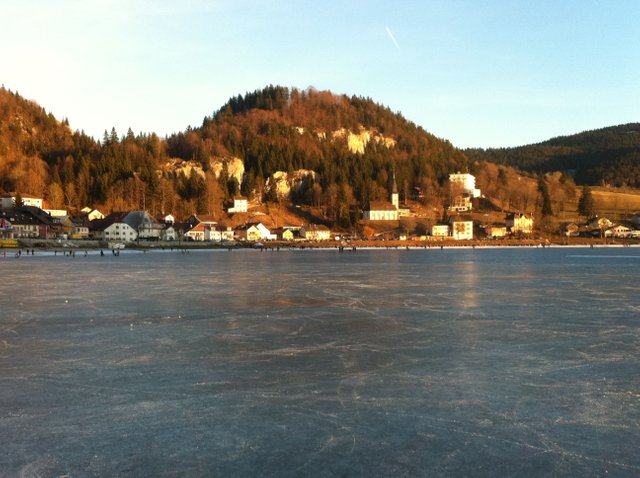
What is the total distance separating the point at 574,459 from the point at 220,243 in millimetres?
90051

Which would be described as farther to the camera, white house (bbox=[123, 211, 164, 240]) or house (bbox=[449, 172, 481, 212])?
house (bbox=[449, 172, 481, 212])

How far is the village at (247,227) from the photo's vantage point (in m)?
90.0

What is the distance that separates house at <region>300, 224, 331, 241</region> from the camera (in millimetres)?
109875

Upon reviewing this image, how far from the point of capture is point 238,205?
120m

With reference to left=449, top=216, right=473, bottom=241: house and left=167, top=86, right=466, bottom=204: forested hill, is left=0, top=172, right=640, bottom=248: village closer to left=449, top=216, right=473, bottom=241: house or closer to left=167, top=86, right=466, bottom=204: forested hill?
left=449, top=216, right=473, bottom=241: house

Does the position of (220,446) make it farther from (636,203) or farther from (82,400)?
(636,203)

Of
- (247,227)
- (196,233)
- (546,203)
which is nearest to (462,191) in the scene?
(546,203)

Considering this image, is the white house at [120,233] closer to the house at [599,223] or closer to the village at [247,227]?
the village at [247,227]

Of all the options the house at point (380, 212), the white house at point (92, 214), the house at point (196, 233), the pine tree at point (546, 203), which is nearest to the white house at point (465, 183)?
the pine tree at point (546, 203)

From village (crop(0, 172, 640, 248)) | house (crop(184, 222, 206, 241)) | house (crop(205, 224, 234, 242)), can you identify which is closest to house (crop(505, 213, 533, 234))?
village (crop(0, 172, 640, 248))

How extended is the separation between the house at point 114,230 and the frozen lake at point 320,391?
8118 cm

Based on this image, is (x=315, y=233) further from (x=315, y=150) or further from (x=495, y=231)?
(x=315, y=150)

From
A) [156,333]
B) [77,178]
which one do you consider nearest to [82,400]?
[156,333]

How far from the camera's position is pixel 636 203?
502ft
